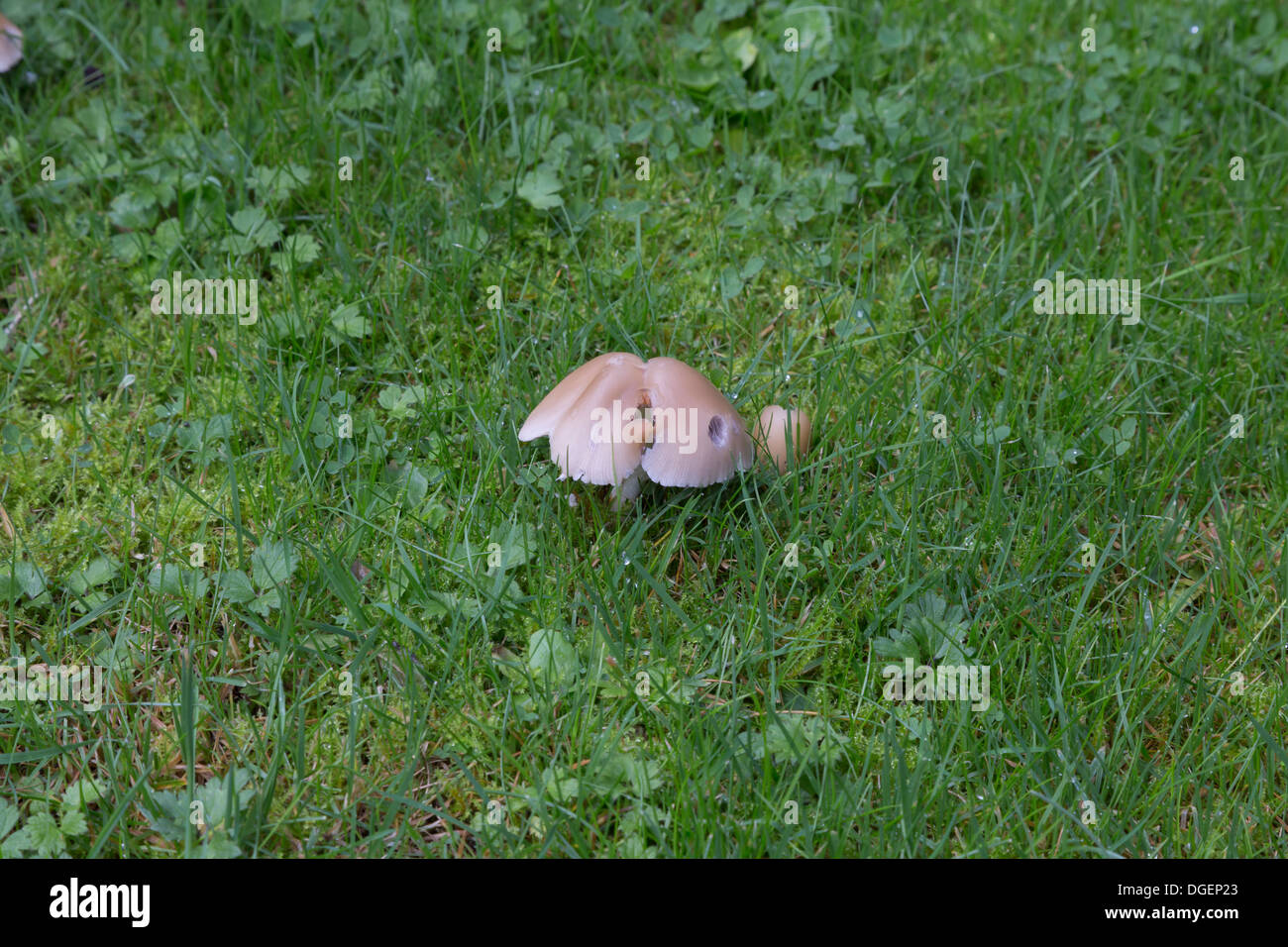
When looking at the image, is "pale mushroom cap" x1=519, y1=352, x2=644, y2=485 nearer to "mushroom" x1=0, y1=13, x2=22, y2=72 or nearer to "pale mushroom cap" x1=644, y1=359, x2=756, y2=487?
"pale mushroom cap" x1=644, y1=359, x2=756, y2=487

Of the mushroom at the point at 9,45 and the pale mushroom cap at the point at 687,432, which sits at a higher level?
the mushroom at the point at 9,45

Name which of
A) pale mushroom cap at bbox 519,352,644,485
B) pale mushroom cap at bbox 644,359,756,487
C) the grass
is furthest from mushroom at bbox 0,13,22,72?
pale mushroom cap at bbox 644,359,756,487

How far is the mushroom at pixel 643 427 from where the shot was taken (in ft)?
9.79

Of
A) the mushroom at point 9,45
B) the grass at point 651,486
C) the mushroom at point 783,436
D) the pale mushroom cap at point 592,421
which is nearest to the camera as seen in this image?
the grass at point 651,486

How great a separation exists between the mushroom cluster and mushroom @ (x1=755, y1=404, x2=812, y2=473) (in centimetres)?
20

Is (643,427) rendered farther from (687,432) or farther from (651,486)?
(651,486)

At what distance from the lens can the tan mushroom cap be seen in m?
2.98

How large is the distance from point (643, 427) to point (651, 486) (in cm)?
37

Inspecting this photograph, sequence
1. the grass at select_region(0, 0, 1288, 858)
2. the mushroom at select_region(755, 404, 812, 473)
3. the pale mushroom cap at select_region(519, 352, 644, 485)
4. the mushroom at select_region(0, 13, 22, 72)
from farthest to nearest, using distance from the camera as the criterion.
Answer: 1. the mushroom at select_region(0, 13, 22, 72)
2. the mushroom at select_region(755, 404, 812, 473)
3. the pale mushroom cap at select_region(519, 352, 644, 485)
4. the grass at select_region(0, 0, 1288, 858)

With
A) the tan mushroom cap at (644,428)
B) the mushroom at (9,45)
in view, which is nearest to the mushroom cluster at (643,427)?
the tan mushroom cap at (644,428)

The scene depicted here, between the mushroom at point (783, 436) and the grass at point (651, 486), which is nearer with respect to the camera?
the grass at point (651, 486)

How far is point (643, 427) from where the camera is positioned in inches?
117

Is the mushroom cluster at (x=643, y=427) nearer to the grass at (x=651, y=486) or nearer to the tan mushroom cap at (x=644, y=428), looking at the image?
the tan mushroom cap at (x=644, y=428)


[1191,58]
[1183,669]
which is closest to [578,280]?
[1183,669]
